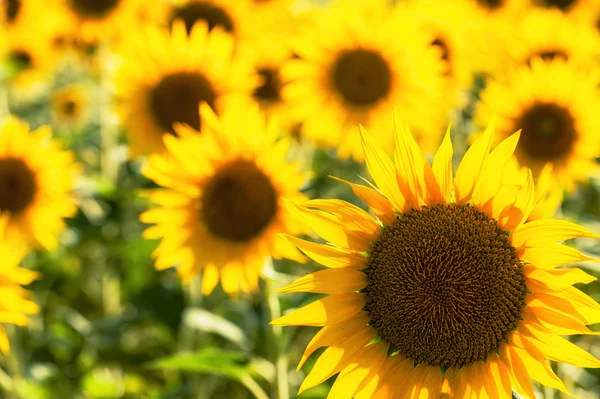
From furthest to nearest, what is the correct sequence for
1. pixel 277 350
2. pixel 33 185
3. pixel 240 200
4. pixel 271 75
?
pixel 271 75 → pixel 33 185 → pixel 240 200 → pixel 277 350

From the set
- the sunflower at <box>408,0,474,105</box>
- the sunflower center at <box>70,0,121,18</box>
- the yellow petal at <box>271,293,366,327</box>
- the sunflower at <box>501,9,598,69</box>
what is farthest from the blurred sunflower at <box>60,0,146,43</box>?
the yellow petal at <box>271,293,366,327</box>

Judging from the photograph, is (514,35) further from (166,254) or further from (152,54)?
(166,254)

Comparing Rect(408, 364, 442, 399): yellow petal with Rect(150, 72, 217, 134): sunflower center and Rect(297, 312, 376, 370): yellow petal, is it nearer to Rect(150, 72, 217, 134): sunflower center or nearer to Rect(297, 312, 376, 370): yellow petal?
Rect(297, 312, 376, 370): yellow petal

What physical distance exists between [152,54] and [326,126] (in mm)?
908

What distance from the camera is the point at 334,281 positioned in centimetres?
Answer: 167

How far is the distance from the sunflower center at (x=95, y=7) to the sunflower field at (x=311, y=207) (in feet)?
0.04

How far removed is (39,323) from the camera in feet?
13.4

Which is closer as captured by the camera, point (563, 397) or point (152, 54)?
point (563, 397)

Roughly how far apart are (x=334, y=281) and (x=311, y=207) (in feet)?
1.30

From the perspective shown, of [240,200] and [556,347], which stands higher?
[556,347]

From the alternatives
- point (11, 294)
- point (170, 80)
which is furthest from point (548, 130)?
point (11, 294)

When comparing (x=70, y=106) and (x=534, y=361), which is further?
(x=70, y=106)

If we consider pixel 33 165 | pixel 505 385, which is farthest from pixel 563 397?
pixel 33 165

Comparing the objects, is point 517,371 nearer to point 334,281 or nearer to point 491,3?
point 334,281
